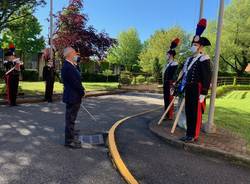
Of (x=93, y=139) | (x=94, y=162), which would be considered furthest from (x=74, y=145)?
(x=94, y=162)

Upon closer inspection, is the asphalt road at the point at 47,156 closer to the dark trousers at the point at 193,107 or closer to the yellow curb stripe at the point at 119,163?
the yellow curb stripe at the point at 119,163

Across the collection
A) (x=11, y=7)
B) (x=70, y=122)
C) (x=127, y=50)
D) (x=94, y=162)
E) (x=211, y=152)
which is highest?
(x=127, y=50)

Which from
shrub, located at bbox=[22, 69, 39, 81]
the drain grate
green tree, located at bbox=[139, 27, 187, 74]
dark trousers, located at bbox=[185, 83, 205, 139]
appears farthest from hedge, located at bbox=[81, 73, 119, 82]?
dark trousers, located at bbox=[185, 83, 205, 139]

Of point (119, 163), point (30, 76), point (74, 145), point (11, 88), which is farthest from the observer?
point (30, 76)

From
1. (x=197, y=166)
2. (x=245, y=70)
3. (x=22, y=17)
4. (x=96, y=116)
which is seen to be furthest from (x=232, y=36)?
(x=197, y=166)

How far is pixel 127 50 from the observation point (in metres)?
69.2

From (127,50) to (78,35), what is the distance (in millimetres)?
44512

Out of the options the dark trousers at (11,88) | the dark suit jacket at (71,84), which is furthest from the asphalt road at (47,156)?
the dark trousers at (11,88)

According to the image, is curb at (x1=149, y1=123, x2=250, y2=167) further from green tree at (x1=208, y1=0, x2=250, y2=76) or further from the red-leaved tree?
green tree at (x1=208, y1=0, x2=250, y2=76)

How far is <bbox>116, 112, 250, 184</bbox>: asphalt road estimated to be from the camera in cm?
464

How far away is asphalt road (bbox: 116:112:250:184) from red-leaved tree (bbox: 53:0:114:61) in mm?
18978

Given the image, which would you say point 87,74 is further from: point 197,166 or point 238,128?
point 197,166

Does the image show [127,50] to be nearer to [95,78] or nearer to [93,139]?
[95,78]

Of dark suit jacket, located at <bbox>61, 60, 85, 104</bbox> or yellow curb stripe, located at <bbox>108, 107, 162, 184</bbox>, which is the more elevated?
dark suit jacket, located at <bbox>61, 60, 85, 104</bbox>
